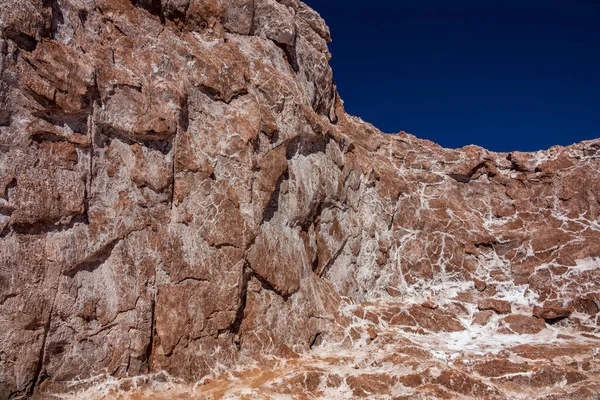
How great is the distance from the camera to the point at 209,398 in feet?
39.7

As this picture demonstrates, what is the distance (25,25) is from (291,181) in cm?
995

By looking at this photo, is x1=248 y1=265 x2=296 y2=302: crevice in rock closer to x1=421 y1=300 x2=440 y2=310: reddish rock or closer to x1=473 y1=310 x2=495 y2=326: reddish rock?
x1=421 y1=300 x2=440 y2=310: reddish rock


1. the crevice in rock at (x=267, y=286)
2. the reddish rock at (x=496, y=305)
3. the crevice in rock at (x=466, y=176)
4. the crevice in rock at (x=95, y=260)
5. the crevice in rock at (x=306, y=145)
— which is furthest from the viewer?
the crevice in rock at (x=466, y=176)

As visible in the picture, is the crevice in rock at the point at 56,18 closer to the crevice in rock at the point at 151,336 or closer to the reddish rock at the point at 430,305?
the crevice in rock at the point at 151,336

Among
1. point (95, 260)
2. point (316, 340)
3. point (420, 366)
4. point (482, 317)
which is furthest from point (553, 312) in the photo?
point (95, 260)

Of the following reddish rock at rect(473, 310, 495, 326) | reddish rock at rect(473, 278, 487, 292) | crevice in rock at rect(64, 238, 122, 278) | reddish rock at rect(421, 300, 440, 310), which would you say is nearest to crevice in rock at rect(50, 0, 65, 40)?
crevice in rock at rect(64, 238, 122, 278)

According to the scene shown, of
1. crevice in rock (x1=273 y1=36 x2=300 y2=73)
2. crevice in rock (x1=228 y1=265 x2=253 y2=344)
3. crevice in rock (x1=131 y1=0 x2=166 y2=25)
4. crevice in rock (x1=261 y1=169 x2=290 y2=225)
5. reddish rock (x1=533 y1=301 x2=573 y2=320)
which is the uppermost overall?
crevice in rock (x1=273 y1=36 x2=300 y2=73)

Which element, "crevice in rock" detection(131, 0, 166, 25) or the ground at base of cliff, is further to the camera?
"crevice in rock" detection(131, 0, 166, 25)

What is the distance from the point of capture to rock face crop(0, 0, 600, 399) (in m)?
11.9

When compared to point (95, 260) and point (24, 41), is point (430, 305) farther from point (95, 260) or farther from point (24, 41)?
point (24, 41)

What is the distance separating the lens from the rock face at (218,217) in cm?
1188

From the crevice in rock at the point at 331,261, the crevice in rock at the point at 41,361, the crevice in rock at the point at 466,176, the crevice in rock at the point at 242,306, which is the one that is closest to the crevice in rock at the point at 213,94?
the crevice in rock at the point at 242,306

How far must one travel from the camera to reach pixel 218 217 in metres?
15.1

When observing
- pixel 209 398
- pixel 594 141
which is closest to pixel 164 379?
pixel 209 398
